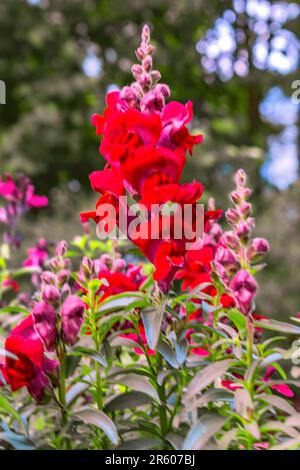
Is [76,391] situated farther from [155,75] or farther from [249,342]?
[155,75]

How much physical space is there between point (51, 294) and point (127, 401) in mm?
190

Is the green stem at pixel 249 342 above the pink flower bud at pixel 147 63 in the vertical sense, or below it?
below

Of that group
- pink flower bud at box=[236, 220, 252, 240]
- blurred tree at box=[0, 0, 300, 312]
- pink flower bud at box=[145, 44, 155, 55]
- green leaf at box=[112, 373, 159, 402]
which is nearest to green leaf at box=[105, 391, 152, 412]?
green leaf at box=[112, 373, 159, 402]

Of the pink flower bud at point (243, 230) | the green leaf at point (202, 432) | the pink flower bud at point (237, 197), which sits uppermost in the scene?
the pink flower bud at point (237, 197)

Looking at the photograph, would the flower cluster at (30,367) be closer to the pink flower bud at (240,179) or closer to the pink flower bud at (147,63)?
the pink flower bud at (240,179)

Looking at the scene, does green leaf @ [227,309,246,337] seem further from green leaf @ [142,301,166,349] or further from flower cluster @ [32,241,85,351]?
flower cluster @ [32,241,85,351]

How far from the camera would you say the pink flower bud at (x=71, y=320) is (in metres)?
0.82

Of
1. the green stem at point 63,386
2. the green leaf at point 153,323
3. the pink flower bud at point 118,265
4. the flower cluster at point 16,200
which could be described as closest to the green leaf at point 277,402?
the green leaf at point 153,323

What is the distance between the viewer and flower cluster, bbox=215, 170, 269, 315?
31.7 inches

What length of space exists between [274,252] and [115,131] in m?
5.90

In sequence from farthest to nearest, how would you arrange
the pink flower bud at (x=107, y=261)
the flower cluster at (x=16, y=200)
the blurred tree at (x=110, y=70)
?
the blurred tree at (x=110, y=70), the flower cluster at (x=16, y=200), the pink flower bud at (x=107, y=261)

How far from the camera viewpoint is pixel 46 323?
0.82m

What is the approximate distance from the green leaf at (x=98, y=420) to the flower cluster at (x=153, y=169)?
22 centimetres

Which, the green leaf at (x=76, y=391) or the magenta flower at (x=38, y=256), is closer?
the green leaf at (x=76, y=391)
